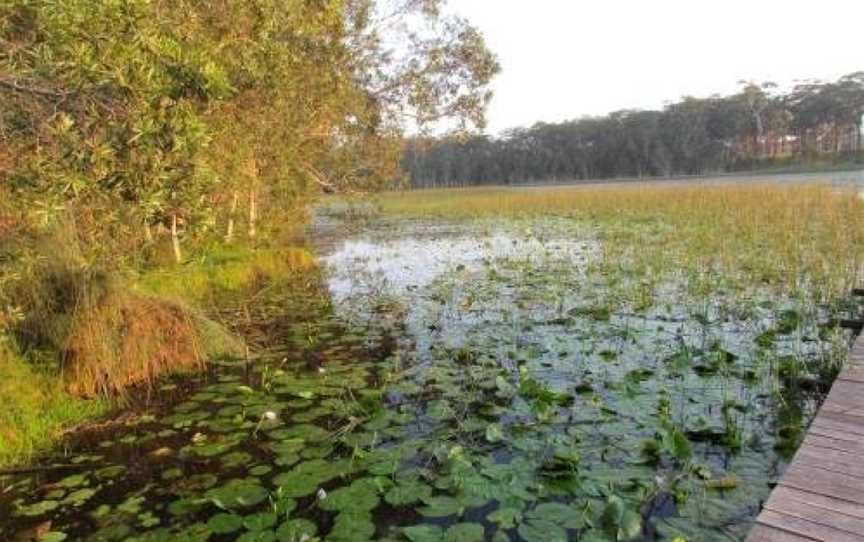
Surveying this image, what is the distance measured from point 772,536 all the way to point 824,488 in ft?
2.22

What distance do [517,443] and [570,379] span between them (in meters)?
1.68

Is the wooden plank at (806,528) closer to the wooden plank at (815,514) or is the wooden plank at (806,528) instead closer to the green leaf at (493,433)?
Result: the wooden plank at (815,514)

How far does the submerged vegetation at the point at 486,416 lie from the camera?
147 inches

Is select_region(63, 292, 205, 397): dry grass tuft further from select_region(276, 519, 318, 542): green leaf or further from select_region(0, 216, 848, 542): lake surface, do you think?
select_region(276, 519, 318, 542): green leaf

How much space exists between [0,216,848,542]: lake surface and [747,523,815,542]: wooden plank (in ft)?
1.77

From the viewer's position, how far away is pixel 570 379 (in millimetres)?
6082

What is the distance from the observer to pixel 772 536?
283cm

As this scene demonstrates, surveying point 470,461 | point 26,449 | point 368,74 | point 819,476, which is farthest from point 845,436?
point 368,74

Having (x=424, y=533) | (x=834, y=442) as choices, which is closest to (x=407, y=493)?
(x=424, y=533)

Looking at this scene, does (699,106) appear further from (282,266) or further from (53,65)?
(53,65)

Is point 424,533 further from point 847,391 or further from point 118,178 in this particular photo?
point 847,391

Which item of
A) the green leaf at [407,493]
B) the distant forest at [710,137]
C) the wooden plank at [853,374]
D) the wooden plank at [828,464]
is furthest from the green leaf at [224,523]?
the distant forest at [710,137]

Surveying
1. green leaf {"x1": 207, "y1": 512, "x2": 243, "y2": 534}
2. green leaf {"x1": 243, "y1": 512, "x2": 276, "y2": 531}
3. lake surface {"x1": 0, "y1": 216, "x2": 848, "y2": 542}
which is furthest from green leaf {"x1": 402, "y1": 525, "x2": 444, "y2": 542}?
green leaf {"x1": 207, "y1": 512, "x2": 243, "y2": 534}

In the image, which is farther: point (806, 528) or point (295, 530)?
point (295, 530)
